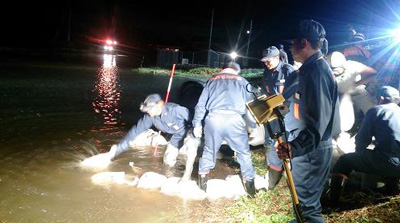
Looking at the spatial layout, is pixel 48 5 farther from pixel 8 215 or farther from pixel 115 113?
pixel 8 215

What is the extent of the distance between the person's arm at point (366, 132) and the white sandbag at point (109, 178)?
11.7 feet

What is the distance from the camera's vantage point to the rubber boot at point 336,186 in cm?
415

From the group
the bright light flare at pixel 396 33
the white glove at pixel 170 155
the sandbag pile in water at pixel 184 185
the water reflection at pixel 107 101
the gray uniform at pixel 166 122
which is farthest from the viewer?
the water reflection at pixel 107 101

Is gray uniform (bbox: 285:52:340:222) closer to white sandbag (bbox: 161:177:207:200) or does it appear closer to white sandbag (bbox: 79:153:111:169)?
white sandbag (bbox: 161:177:207:200)

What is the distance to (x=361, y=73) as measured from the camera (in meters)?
5.72

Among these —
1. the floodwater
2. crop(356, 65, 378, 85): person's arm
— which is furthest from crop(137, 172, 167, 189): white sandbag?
crop(356, 65, 378, 85): person's arm

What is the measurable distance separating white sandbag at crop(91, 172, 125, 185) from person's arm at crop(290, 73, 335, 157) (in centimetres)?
336

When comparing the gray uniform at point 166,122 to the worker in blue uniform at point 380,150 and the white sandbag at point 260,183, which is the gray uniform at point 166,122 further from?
the worker in blue uniform at point 380,150

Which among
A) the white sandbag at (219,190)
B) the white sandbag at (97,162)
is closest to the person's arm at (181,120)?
the white sandbag at (219,190)

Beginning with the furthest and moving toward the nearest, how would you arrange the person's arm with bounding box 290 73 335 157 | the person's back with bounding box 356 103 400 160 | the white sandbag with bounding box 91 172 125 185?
the white sandbag with bounding box 91 172 125 185
the person's back with bounding box 356 103 400 160
the person's arm with bounding box 290 73 335 157

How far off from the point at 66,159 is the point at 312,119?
16.0 feet

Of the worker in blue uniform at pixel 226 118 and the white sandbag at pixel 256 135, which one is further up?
the worker in blue uniform at pixel 226 118

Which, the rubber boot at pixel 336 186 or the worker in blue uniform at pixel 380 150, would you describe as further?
the rubber boot at pixel 336 186

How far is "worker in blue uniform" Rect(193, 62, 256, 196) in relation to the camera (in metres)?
4.60
